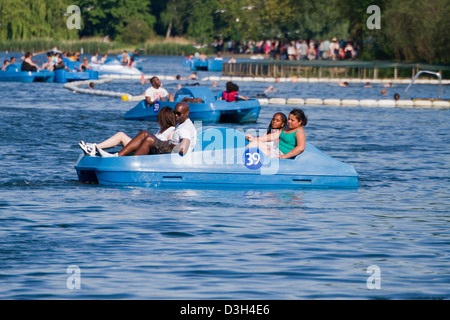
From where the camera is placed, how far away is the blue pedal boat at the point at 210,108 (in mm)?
26922

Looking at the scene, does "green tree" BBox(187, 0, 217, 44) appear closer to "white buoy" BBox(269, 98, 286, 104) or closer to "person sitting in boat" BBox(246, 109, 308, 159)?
"white buoy" BBox(269, 98, 286, 104)

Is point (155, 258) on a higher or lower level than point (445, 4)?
lower

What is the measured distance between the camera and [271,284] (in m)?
9.38

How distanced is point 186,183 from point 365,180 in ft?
11.8

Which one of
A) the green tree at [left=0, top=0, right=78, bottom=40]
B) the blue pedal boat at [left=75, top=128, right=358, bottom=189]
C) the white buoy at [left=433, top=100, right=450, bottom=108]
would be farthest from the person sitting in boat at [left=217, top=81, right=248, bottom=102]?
the green tree at [left=0, top=0, right=78, bottom=40]

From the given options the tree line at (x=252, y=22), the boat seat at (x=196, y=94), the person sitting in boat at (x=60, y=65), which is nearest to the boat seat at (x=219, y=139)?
the boat seat at (x=196, y=94)

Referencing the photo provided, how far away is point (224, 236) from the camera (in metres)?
11.7

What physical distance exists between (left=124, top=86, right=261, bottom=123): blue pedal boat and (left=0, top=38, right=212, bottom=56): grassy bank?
61569 mm

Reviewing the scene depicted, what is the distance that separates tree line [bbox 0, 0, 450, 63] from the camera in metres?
60.4

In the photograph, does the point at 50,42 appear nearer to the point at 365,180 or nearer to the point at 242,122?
the point at 242,122

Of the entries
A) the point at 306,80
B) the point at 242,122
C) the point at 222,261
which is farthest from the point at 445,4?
the point at 222,261

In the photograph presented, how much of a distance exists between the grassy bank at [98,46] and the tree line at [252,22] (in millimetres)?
1293

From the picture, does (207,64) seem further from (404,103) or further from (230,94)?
(230,94)

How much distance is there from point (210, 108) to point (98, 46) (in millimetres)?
76160
